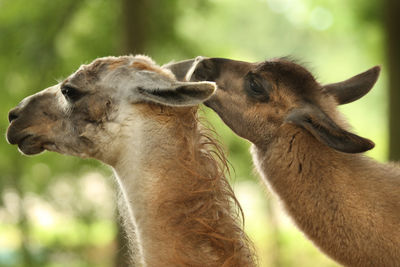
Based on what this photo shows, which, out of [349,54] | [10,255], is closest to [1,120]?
[10,255]

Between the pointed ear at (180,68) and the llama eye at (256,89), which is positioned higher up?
the pointed ear at (180,68)

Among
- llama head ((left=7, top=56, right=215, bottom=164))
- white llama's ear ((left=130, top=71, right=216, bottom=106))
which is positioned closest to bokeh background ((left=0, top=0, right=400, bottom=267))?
llama head ((left=7, top=56, right=215, bottom=164))

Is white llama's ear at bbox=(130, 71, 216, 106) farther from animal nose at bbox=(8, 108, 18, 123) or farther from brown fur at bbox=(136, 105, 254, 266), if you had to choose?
animal nose at bbox=(8, 108, 18, 123)

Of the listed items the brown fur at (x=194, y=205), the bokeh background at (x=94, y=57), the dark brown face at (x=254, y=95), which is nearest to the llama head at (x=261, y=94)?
the dark brown face at (x=254, y=95)

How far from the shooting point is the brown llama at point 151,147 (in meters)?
3.82

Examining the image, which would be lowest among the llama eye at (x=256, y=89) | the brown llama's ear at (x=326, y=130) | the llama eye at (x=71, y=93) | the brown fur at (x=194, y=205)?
the brown fur at (x=194, y=205)

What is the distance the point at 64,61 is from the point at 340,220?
6624mm

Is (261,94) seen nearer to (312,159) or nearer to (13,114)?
(312,159)

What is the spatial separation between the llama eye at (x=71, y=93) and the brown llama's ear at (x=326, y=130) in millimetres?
1454

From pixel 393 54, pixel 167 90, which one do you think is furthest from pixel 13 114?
pixel 393 54

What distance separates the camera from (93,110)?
163 inches

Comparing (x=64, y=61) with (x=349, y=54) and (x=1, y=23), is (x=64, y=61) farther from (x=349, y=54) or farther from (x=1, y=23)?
(x=349, y=54)

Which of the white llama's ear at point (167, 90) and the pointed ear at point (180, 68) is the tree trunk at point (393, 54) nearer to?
the pointed ear at point (180, 68)

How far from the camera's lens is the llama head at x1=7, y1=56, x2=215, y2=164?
401 cm
